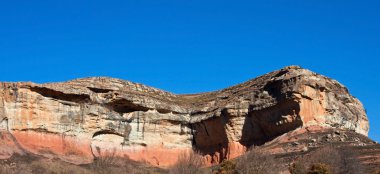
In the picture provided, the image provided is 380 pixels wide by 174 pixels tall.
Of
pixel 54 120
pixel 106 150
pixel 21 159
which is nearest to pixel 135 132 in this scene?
pixel 106 150

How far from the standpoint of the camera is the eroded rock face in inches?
3233

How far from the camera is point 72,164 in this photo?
267 ft

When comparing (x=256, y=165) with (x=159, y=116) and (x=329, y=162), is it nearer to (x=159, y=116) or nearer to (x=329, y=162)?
(x=329, y=162)

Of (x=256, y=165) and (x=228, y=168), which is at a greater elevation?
(x=256, y=165)

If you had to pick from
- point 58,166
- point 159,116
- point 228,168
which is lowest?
point 228,168

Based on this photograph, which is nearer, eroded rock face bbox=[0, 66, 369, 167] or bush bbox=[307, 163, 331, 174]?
bush bbox=[307, 163, 331, 174]

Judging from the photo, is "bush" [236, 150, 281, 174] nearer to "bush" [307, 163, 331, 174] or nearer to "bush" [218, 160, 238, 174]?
"bush" [218, 160, 238, 174]

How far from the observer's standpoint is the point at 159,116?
307 ft

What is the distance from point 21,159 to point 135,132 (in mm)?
17605

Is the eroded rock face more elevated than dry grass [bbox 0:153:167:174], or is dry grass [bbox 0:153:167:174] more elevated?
the eroded rock face

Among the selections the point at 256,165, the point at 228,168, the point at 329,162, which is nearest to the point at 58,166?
the point at 228,168

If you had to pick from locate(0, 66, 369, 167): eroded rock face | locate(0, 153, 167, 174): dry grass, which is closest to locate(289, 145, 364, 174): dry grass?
locate(0, 66, 369, 167): eroded rock face

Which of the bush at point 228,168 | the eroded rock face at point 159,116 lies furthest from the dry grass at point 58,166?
the bush at point 228,168

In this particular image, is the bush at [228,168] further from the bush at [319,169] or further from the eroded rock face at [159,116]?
the eroded rock face at [159,116]
